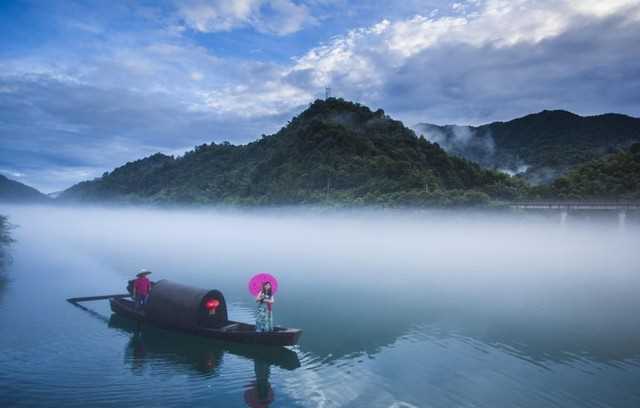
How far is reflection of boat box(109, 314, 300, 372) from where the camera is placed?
15.6 meters

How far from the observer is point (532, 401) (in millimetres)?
13125

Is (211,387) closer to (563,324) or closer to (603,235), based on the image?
(563,324)

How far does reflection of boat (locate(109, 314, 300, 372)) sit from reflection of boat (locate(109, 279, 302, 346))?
0.45 metres

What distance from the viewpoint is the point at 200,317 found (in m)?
17.2

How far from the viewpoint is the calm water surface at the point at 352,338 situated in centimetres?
1335

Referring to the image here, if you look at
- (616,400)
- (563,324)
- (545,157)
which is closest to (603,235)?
(563,324)

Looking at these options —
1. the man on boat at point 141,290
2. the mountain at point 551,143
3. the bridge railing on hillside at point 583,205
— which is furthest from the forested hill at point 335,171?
the man on boat at point 141,290

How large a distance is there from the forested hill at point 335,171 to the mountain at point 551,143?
36.9 metres

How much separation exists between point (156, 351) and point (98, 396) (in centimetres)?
414

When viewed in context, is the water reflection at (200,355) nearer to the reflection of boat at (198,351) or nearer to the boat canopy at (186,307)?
the reflection of boat at (198,351)

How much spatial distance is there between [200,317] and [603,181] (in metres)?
76.7

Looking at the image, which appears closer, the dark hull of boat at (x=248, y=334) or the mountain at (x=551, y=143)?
the dark hull of boat at (x=248, y=334)

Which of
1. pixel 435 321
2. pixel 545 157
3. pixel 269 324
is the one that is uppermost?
pixel 545 157

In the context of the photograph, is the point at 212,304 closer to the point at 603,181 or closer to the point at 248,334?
the point at 248,334
